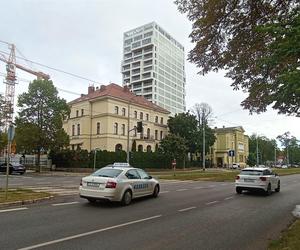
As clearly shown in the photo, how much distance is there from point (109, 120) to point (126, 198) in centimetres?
5505

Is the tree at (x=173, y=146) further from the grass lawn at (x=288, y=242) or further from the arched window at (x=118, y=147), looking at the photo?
the grass lawn at (x=288, y=242)

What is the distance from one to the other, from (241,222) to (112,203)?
543cm

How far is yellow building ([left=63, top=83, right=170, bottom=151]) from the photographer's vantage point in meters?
69.1

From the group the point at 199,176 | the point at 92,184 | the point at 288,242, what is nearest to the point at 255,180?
the point at 92,184

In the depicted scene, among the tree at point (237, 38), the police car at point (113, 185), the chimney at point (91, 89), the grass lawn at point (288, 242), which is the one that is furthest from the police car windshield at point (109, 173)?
the chimney at point (91, 89)

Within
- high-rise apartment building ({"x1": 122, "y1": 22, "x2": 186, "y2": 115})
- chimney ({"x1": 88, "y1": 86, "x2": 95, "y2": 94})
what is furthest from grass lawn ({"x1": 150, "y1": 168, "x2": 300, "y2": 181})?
high-rise apartment building ({"x1": 122, "y1": 22, "x2": 186, "y2": 115})

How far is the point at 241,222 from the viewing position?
418 inches

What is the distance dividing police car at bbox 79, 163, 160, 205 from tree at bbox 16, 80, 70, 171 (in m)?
37.6

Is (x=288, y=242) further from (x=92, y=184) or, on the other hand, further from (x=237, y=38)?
(x=92, y=184)

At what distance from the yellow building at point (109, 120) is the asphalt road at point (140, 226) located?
174ft

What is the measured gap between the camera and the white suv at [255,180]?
65.0 feet

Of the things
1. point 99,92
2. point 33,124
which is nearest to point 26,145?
point 33,124

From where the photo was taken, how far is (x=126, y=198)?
14.1 m

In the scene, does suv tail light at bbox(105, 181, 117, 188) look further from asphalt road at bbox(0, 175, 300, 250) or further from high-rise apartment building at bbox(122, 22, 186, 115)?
high-rise apartment building at bbox(122, 22, 186, 115)
